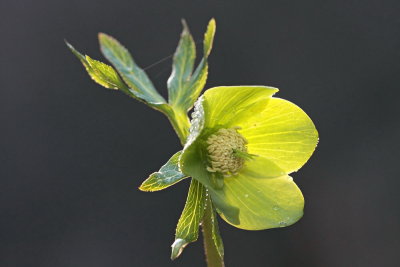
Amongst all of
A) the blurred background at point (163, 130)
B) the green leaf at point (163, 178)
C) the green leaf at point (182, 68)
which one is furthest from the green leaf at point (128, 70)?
the blurred background at point (163, 130)

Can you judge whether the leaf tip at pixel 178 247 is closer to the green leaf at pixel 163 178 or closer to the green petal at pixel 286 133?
the green leaf at pixel 163 178

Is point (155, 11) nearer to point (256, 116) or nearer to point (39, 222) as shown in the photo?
point (39, 222)

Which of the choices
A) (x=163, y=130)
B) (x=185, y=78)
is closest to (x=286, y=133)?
(x=185, y=78)

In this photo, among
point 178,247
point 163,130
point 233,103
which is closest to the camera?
point 178,247

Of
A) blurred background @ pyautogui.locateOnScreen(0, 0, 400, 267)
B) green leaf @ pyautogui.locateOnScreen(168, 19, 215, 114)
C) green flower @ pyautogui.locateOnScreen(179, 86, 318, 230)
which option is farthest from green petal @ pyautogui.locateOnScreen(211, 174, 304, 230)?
blurred background @ pyautogui.locateOnScreen(0, 0, 400, 267)

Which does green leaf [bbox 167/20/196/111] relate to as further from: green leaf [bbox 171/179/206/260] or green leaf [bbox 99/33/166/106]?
green leaf [bbox 171/179/206/260]

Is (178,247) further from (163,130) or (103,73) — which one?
(163,130)
